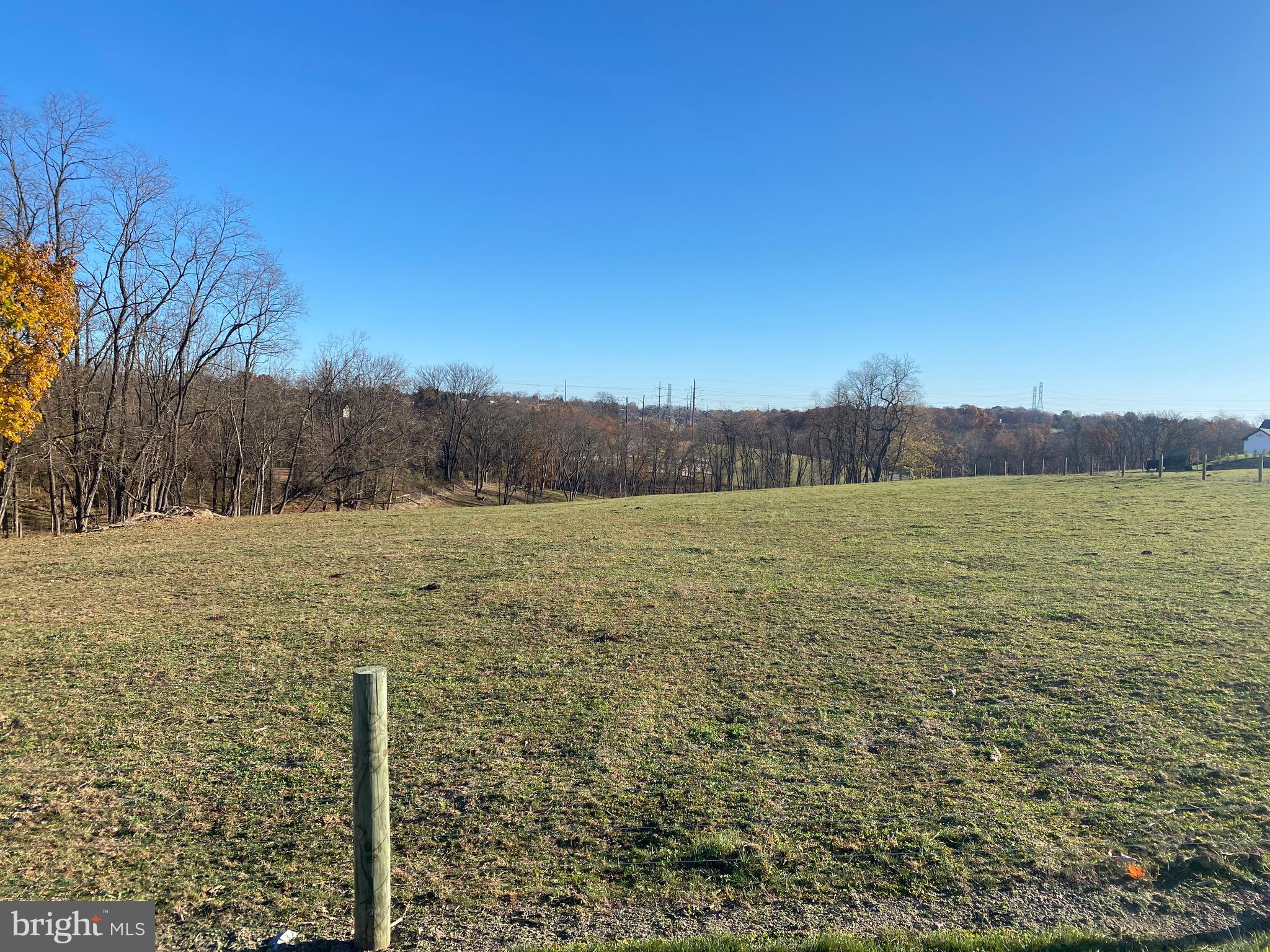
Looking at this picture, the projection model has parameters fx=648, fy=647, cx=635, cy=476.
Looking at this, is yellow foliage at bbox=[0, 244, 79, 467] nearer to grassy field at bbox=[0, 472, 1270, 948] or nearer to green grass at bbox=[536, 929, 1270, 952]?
grassy field at bbox=[0, 472, 1270, 948]

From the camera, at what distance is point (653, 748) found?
4.55 meters

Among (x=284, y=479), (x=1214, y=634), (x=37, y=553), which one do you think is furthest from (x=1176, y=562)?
(x=284, y=479)

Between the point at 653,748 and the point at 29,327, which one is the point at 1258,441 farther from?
the point at 29,327

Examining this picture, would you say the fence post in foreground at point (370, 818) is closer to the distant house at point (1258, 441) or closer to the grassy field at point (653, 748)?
the grassy field at point (653, 748)

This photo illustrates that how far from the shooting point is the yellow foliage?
13953mm

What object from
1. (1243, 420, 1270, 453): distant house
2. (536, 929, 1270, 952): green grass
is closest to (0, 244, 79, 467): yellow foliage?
(536, 929, 1270, 952): green grass

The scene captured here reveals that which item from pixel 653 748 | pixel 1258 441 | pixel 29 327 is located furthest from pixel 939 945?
pixel 1258 441

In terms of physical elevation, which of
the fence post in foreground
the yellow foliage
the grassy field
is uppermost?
the yellow foliage

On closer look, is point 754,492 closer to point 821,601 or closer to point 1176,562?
point 1176,562

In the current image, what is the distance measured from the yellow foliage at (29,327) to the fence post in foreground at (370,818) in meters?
16.8

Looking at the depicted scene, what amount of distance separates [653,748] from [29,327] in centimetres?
1761

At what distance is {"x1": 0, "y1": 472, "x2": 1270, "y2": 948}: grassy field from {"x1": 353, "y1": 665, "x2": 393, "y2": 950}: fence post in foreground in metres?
0.24

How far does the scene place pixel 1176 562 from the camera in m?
10.6

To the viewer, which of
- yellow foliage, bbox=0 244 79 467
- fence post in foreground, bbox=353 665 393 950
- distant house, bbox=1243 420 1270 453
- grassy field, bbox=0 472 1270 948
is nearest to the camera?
fence post in foreground, bbox=353 665 393 950
